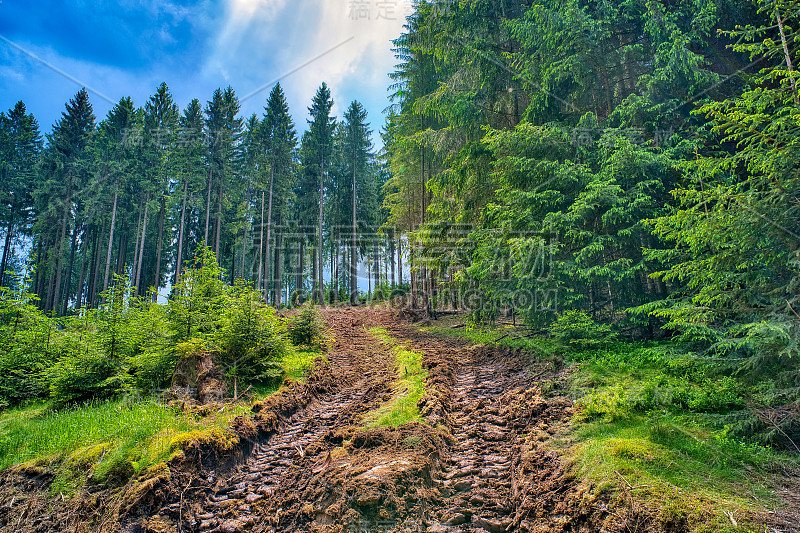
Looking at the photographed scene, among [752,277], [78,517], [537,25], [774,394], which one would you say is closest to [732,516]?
[774,394]

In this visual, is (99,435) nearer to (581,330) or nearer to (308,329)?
(308,329)

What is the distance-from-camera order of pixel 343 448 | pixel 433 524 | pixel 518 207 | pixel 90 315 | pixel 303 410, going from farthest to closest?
pixel 518 207, pixel 90 315, pixel 303 410, pixel 343 448, pixel 433 524

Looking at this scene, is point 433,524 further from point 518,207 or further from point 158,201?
point 158,201

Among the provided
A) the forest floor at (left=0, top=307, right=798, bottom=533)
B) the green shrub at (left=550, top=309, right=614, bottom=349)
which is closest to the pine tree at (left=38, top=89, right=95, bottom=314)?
the forest floor at (left=0, top=307, right=798, bottom=533)

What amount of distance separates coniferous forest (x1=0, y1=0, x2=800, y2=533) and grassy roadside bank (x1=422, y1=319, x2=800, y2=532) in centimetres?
3

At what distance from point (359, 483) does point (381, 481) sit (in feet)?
0.71

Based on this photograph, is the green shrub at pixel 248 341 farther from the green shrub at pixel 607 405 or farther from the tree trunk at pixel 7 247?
the tree trunk at pixel 7 247

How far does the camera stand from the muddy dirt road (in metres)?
3.30

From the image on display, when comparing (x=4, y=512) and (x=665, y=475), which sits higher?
(x=665, y=475)

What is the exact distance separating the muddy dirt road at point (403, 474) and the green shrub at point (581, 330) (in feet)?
4.03

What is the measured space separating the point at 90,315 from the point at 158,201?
26.5m

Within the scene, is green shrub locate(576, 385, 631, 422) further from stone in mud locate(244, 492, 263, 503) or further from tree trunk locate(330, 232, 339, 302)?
tree trunk locate(330, 232, 339, 302)

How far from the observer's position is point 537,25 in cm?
946

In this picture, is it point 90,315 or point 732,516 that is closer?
point 732,516
